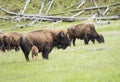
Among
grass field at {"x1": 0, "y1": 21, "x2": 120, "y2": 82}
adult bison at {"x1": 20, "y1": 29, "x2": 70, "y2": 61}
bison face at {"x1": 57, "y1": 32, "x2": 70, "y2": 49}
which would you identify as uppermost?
grass field at {"x1": 0, "y1": 21, "x2": 120, "y2": 82}

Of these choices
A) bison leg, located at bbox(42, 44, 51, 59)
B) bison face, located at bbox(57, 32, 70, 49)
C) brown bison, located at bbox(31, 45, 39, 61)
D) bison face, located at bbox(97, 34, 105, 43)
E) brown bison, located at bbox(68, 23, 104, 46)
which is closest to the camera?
brown bison, located at bbox(31, 45, 39, 61)

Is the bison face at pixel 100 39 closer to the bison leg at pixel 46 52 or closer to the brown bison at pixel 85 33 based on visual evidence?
the brown bison at pixel 85 33

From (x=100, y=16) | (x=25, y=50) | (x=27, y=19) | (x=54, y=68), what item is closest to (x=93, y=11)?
(x=100, y=16)

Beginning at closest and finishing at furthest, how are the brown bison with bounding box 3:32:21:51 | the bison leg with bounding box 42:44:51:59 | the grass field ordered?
the grass field, the bison leg with bounding box 42:44:51:59, the brown bison with bounding box 3:32:21:51

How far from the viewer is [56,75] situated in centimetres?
2081

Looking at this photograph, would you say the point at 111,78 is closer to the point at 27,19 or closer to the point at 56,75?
the point at 56,75

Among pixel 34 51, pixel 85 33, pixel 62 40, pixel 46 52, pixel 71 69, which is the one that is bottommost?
pixel 85 33

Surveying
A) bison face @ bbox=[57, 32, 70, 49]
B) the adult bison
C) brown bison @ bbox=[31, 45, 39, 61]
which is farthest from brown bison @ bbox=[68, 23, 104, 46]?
brown bison @ bbox=[31, 45, 39, 61]

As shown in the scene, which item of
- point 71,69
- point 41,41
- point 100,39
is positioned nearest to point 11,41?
point 100,39

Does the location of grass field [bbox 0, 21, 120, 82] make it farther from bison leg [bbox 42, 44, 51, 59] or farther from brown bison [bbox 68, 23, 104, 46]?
brown bison [bbox 68, 23, 104, 46]

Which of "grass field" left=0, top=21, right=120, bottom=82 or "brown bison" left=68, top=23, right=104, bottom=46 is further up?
"grass field" left=0, top=21, right=120, bottom=82

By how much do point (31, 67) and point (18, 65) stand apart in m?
1.64

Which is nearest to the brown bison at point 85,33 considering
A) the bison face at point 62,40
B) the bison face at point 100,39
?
the bison face at point 100,39

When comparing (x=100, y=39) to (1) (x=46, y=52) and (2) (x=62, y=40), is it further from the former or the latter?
(1) (x=46, y=52)
